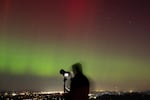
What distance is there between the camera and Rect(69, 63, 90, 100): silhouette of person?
4.54m

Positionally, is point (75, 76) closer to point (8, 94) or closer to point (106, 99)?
point (106, 99)

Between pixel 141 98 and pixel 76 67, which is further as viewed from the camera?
pixel 141 98

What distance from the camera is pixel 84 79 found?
4664 millimetres

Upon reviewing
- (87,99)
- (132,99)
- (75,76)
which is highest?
(75,76)

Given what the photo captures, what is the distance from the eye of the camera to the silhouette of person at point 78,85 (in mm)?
4543

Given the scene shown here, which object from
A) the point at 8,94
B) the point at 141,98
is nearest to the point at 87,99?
the point at 141,98

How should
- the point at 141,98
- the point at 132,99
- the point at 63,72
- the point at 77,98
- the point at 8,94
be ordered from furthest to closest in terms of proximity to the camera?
1. the point at 8,94
2. the point at 132,99
3. the point at 141,98
4. the point at 63,72
5. the point at 77,98

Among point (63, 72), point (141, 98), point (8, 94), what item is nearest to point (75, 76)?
point (63, 72)

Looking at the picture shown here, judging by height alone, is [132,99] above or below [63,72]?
below

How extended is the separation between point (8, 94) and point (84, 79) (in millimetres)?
52709

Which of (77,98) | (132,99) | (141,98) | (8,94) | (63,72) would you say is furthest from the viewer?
(8,94)

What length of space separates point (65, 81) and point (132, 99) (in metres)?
31.5

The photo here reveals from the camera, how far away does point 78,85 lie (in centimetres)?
459

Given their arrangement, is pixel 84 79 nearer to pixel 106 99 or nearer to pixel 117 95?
pixel 106 99
